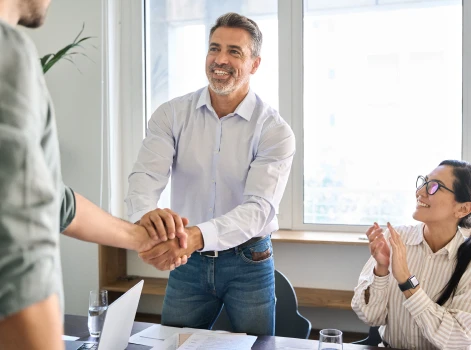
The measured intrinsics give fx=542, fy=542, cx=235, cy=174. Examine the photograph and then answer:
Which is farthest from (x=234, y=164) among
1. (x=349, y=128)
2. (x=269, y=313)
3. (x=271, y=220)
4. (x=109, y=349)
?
(x=349, y=128)

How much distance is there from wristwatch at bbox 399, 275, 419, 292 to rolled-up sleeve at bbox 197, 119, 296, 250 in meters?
0.58

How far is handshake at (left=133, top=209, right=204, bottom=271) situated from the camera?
1923 millimetres

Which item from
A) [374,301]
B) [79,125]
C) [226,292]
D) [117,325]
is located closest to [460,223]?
[374,301]

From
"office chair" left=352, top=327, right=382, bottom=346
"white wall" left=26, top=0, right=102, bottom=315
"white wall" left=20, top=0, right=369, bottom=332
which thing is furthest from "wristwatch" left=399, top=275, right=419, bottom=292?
"white wall" left=26, top=0, right=102, bottom=315

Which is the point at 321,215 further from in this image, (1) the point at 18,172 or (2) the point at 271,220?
(1) the point at 18,172

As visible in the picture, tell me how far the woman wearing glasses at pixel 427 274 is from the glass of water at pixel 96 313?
99 cm

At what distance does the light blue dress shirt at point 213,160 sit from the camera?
2260 millimetres

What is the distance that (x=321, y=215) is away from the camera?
3.78 m

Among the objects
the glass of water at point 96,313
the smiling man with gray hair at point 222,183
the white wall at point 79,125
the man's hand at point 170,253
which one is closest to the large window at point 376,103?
the white wall at point 79,125

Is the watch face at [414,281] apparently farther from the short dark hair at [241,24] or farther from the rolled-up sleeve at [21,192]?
the rolled-up sleeve at [21,192]

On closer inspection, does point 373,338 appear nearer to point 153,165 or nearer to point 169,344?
point 169,344

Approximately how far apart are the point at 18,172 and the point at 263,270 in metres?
1.71

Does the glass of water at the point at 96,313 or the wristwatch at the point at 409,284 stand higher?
the wristwatch at the point at 409,284

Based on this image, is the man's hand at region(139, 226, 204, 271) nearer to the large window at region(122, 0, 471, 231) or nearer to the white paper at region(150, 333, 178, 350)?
the white paper at region(150, 333, 178, 350)
